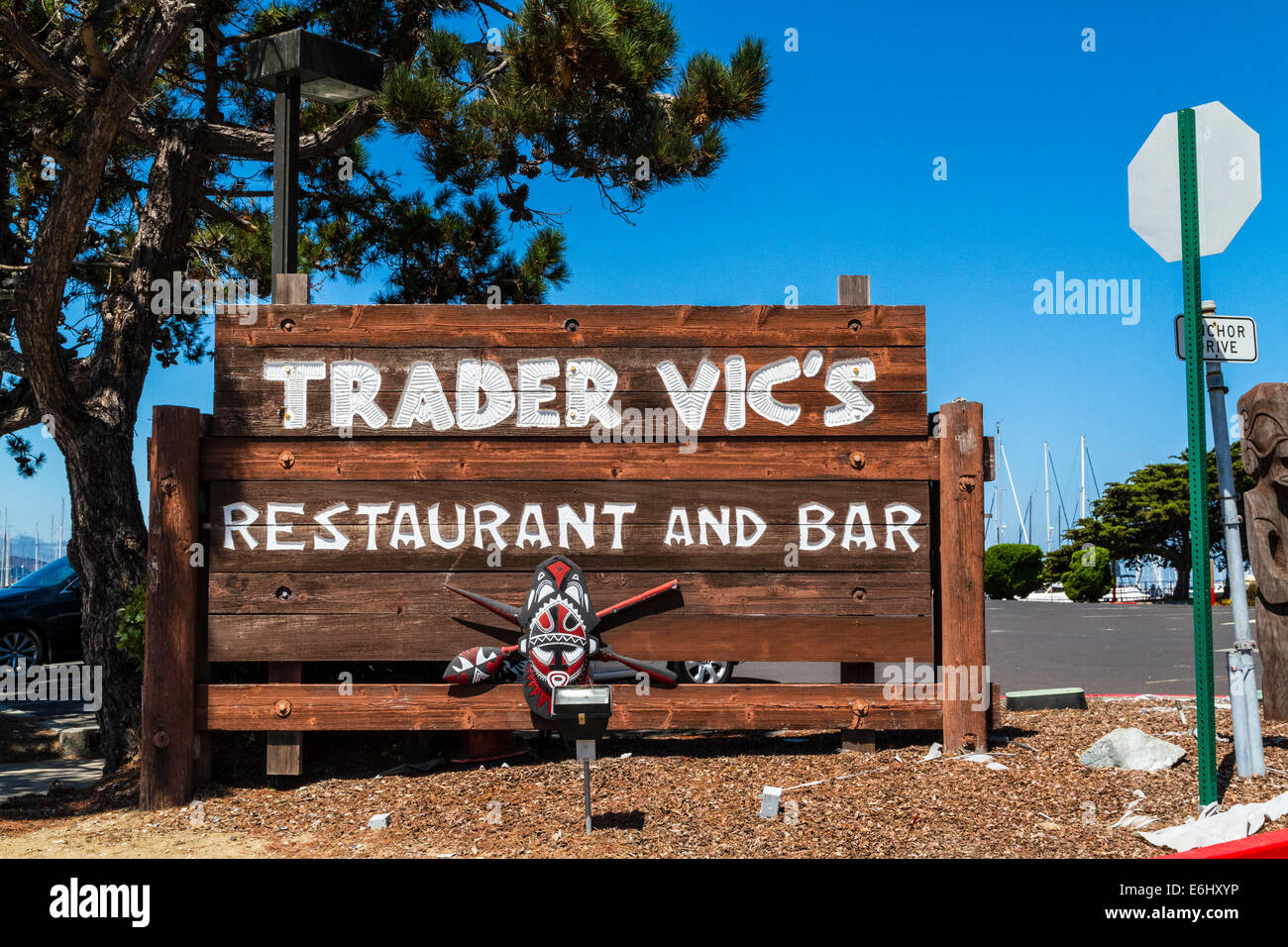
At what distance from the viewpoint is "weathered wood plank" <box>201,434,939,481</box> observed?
6145mm

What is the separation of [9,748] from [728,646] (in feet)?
23.0

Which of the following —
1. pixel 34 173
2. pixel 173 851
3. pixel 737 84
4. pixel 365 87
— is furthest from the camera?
pixel 34 173

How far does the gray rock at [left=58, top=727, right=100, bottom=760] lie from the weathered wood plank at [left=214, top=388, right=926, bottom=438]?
4.77 meters

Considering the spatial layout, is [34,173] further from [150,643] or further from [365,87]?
[150,643]

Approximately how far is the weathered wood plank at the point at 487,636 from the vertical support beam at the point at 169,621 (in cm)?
21

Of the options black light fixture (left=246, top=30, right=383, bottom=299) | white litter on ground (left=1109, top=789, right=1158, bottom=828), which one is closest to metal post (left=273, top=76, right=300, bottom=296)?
black light fixture (left=246, top=30, right=383, bottom=299)

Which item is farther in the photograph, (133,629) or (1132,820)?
(133,629)

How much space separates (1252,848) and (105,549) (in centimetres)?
762

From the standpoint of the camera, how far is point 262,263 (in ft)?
34.2

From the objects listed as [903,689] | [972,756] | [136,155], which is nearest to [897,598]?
[903,689]

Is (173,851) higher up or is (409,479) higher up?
(409,479)

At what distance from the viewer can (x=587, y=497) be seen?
614cm

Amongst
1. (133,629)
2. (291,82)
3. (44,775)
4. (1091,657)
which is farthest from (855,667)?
(1091,657)

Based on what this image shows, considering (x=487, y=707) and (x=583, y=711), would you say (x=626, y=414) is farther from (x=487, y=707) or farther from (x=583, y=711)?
(x=583, y=711)
